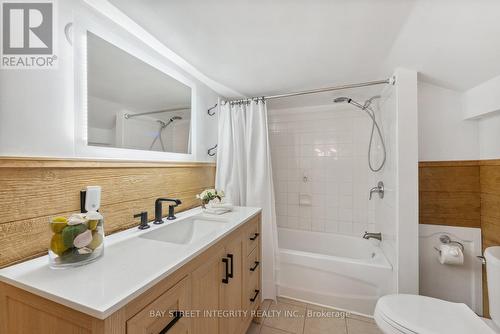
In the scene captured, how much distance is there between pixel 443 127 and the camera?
166 cm

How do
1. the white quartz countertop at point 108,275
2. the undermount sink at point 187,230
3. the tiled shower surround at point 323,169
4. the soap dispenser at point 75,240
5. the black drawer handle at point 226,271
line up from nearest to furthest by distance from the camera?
the white quartz countertop at point 108,275 → the soap dispenser at point 75,240 → the black drawer handle at point 226,271 → the undermount sink at point 187,230 → the tiled shower surround at point 323,169

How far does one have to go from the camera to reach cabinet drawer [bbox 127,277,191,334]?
0.61m

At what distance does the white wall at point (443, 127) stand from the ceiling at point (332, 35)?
0.11 meters

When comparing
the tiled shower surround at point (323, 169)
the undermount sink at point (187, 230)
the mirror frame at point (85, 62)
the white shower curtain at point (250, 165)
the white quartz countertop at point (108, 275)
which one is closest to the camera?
the white quartz countertop at point (108, 275)

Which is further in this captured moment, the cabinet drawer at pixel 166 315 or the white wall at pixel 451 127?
the white wall at pixel 451 127

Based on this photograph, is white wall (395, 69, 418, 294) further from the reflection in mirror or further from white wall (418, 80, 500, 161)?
the reflection in mirror

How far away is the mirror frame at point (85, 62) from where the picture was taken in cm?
94

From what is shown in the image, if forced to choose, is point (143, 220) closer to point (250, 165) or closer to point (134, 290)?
point (134, 290)

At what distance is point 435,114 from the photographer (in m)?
1.67

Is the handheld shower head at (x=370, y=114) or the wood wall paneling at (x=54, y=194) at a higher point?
the handheld shower head at (x=370, y=114)

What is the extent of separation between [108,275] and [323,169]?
2391 millimetres

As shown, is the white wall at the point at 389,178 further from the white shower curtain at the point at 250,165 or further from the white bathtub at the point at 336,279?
the white shower curtain at the point at 250,165

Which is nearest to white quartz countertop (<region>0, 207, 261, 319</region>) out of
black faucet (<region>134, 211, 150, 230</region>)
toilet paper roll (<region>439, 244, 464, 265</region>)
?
black faucet (<region>134, 211, 150, 230</region>)

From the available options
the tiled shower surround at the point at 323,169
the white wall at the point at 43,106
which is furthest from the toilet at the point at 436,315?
the white wall at the point at 43,106
